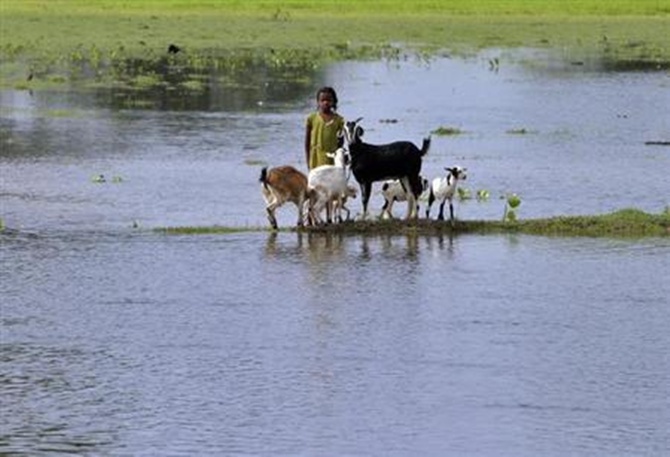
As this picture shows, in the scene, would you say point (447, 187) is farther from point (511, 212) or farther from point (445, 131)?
point (445, 131)

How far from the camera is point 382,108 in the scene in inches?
1341

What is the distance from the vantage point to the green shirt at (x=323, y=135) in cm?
1905

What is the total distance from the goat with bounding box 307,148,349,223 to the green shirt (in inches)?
17.4

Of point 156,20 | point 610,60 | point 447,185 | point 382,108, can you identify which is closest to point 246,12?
point 156,20

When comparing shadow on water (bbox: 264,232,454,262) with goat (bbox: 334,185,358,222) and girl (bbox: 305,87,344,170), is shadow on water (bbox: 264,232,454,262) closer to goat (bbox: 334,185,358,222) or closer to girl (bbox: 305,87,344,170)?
goat (bbox: 334,185,358,222)

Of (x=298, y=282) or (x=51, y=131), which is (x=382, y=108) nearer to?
(x=51, y=131)

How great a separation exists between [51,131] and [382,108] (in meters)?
6.74

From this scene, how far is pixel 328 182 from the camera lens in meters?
18.3

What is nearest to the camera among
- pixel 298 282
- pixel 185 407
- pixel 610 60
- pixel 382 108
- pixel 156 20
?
pixel 185 407

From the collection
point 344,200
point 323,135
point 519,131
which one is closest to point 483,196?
point 344,200

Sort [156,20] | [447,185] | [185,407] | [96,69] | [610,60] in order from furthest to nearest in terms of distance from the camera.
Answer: [156,20]
[610,60]
[96,69]
[447,185]
[185,407]

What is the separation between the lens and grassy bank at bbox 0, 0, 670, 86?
47.0 meters

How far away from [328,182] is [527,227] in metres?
2.16

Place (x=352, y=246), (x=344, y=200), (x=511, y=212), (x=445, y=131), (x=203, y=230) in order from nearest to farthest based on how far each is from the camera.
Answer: (x=352, y=246) → (x=344, y=200) → (x=203, y=230) → (x=511, y=212) → (x=445, y=131)
